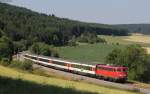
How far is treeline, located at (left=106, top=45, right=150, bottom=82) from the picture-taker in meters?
94.6

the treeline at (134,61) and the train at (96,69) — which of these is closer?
the train at (96,69)

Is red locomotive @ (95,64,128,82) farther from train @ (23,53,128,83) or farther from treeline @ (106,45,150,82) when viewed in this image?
treeline @ (106,45,150,82)

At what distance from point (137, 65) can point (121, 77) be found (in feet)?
125

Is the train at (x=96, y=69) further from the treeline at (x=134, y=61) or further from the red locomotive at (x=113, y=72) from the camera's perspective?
the treeline at (x=134, y=61)

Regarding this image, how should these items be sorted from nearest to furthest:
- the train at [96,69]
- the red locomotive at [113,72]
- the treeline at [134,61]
Answer: 1. the red locomotive at [113,72]
2. the train at [96,69]
3. the treeline at [134,61]

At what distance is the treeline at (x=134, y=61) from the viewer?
94644mm

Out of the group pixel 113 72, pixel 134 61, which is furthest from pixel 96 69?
pixel 134 61

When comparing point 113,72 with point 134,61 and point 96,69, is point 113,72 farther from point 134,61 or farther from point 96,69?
point 134,61

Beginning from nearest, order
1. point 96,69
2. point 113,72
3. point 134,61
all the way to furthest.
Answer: point 113,72 < point 96,69 < point 134,61

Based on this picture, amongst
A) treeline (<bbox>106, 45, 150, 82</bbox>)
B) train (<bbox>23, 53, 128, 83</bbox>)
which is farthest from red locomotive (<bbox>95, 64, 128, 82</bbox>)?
treeline (<bbox>106, 45, 150, 82</bbox>)

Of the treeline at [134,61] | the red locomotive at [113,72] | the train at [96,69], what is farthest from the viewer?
the treeline at [134,61]

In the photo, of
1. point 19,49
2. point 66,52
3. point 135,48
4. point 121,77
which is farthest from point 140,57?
point 19,49

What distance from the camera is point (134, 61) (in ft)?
336

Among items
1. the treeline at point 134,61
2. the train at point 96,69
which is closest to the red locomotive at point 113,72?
the train at point 96,69
